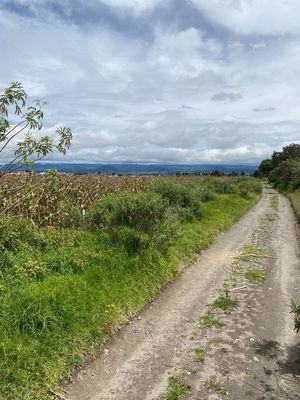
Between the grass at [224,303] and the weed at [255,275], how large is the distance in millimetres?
2065

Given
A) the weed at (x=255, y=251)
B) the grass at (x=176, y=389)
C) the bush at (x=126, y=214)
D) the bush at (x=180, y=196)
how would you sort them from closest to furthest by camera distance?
the grass at (x=176, y=389), the bush at (x=126, y=214), the weed at (x=255, y=251), the bush at (x=180, y=196)

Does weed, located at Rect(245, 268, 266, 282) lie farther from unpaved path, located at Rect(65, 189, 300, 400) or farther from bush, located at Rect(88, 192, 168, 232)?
bush, located at Rect(88, 192, 168, 232)

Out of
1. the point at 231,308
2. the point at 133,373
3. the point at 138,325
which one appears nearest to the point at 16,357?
the point at 133,373

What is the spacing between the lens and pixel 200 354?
6879 mm

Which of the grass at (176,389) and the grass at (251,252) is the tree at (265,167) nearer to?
the grass at (251,252)

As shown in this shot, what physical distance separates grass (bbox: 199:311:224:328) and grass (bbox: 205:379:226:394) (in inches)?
82.2

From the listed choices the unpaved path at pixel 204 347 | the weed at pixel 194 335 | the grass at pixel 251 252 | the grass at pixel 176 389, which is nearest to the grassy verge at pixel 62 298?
the unpaved path at pixel 204 347

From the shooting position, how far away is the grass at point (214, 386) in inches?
229

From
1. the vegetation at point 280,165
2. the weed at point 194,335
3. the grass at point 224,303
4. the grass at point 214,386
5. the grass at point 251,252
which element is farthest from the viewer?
the vegetation at point 280,165

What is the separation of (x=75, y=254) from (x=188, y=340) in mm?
3260

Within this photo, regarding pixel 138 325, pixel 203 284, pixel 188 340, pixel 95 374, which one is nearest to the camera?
pixel 95 374

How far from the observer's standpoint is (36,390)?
541 cm

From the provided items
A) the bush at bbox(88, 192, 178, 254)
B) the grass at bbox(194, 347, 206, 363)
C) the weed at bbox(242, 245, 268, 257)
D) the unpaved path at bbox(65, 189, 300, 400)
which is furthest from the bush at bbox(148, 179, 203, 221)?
the grass at bbox(194, 347, 206, 363)

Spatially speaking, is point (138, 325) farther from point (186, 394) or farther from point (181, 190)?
point (181, 190)
